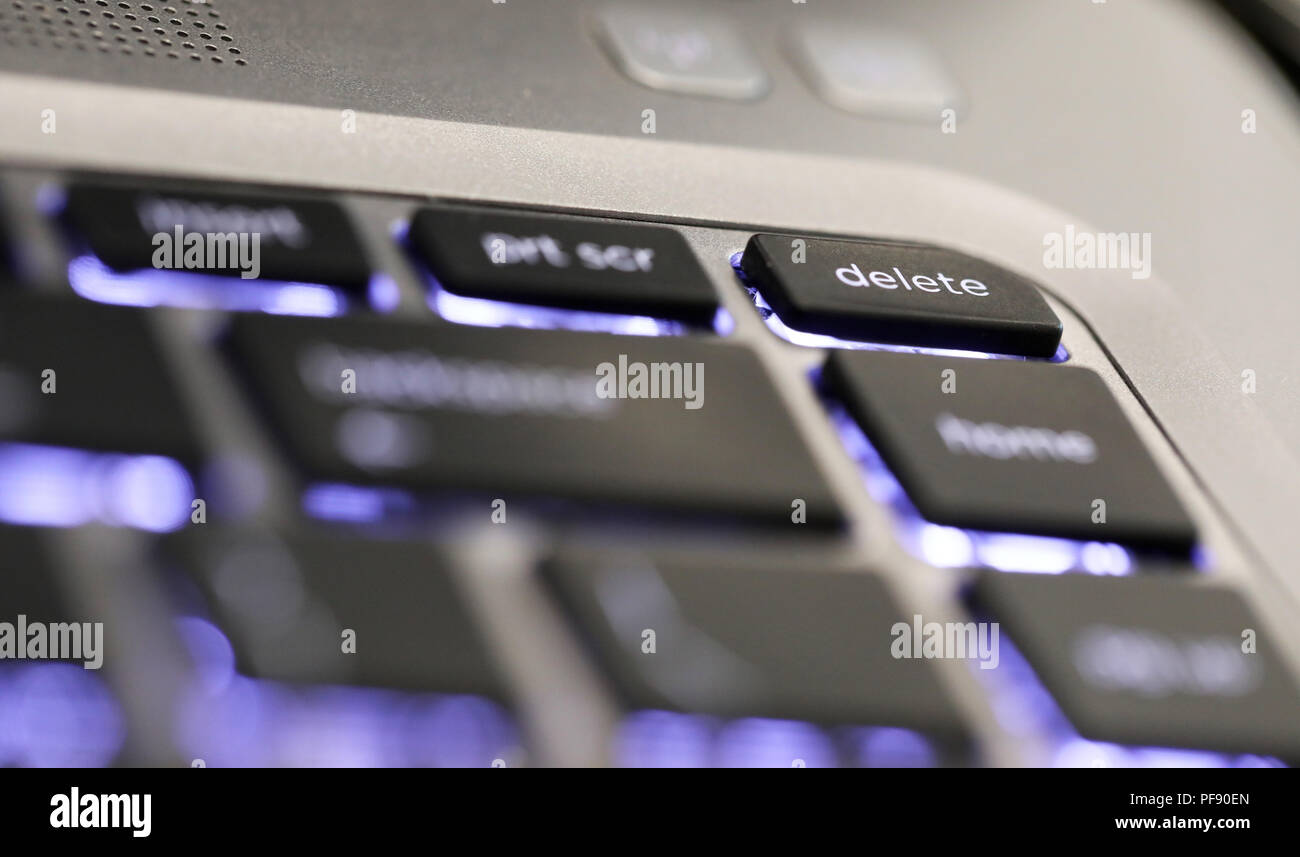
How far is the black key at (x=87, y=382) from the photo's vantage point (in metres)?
0.20

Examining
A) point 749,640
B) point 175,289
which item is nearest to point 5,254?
point 175,289

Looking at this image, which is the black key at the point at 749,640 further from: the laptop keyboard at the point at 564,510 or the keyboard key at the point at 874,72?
the keyboard key at the point at 874,72

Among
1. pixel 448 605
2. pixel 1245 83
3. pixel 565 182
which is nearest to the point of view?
pixel 448 605

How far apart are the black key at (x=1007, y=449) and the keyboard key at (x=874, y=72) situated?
0.15 meters

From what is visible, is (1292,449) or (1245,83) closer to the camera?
(1292,449)

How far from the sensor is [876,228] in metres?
0.34

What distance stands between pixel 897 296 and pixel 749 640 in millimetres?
112

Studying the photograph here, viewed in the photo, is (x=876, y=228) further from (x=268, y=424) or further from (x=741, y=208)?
(x=268, y=424)

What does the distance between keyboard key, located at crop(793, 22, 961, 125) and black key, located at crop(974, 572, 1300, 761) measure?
208 mm

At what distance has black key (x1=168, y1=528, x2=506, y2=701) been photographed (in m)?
0.19

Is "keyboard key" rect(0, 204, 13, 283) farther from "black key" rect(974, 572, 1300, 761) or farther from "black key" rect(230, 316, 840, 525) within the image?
"black key" rect(974, 572, 1300, 761)

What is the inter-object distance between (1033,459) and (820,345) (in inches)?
2.2

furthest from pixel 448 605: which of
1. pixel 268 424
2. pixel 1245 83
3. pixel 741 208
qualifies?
pixel 1245 83

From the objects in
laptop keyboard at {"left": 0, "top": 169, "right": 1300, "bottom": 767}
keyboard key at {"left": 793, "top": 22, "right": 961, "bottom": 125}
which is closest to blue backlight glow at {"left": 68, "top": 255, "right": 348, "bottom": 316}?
laptop keyboard at {"left": 0, "top": 169, "right": 1300, "bottom": 767}
